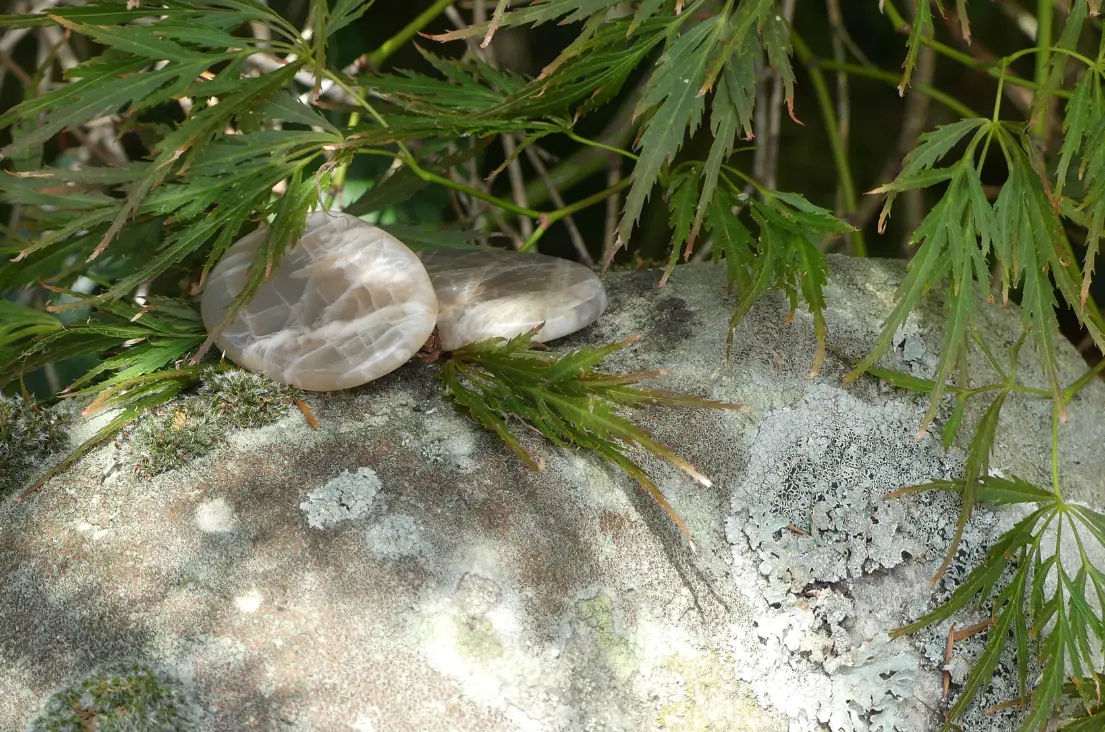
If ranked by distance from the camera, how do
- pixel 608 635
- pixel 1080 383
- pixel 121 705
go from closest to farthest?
pixel 121 705
pixel 608 635
pixel 1080 383

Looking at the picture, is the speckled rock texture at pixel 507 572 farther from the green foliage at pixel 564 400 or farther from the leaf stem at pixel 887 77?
the leaf stem at pixel 887 77

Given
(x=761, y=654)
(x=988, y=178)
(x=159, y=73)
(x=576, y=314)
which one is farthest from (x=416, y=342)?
(x=988, y=178)

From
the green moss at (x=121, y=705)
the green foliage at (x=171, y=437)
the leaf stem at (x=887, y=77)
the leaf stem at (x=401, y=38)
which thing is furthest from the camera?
the leaf stem at (x=401, y=38)

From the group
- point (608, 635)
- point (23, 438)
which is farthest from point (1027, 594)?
point (23, 438)

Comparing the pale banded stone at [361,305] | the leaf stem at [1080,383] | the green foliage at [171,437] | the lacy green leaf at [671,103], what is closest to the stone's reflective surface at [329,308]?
the pale banded stone at [361,305]

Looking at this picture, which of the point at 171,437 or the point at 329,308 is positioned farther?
the point at 329,308

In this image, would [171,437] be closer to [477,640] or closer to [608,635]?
[477,640]

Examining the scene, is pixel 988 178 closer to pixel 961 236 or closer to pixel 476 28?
pixel 961 236
